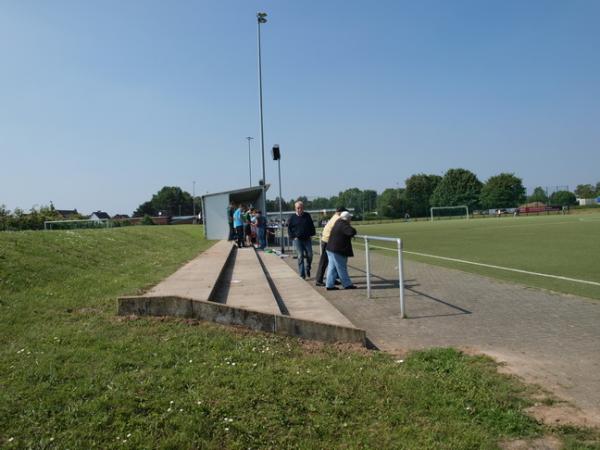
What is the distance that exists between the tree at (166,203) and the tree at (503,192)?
261 ft

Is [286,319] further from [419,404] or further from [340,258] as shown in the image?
[340,258]

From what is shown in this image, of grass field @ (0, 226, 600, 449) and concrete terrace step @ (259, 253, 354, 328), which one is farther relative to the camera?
concrete terrace step @ (259, 253, 354, 328)

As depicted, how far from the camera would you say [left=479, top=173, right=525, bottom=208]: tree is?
98.1 metres

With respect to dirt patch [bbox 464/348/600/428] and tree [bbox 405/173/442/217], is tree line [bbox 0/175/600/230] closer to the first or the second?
tree [bbox 405/173/442/217]

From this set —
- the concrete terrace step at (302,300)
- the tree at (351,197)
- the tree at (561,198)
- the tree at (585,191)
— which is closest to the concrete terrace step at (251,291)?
the concrete terrace step at (302,300)

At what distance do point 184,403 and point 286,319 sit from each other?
6.25 feet

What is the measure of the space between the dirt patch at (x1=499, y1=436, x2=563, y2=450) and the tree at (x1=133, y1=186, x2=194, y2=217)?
129 m

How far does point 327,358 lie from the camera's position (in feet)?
14.9

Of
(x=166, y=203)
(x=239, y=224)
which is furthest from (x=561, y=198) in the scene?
(x=239, y=224)

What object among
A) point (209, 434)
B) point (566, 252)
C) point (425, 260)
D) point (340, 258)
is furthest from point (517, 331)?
point (566, 252)

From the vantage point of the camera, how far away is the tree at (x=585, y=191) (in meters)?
126

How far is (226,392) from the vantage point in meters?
3.65

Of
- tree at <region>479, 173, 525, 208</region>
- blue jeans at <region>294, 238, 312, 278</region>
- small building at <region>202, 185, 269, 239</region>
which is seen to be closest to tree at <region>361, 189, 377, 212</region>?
tree at <region>479, 173, 525, 208</region>

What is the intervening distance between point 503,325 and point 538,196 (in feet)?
391
